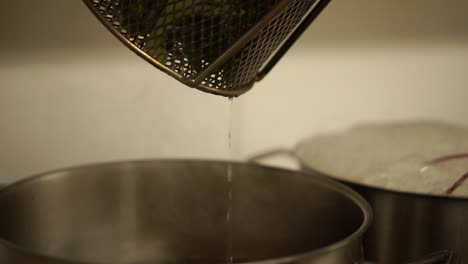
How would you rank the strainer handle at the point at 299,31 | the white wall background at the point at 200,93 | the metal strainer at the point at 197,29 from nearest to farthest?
the metal strainer at the point at 197,29 → the strainer handle at the point at 299,31 → the white wall background at the point at 200,93

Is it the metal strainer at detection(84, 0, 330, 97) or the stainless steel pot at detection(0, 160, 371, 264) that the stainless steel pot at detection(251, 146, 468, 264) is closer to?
the stainless steel pot at detection(0, 160, 371, 264)

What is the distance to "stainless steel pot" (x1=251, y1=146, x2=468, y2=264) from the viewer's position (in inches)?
20.6

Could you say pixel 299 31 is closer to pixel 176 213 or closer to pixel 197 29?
pixel 197 29

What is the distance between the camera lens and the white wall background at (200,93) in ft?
2.09

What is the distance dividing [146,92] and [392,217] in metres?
0.33

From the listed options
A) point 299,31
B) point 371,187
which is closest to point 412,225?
point 371,187

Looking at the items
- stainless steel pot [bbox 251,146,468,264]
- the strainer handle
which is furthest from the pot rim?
the strainer handle

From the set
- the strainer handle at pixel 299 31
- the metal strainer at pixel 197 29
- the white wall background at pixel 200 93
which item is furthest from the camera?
the white wall background at pixel 200 93

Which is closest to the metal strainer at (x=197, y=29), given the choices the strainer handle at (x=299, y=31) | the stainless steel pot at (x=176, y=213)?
the strainer handle at (x=299, y=31)

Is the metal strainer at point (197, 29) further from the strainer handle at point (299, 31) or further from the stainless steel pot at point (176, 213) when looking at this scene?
the stainless steel pot at point (176, 213)

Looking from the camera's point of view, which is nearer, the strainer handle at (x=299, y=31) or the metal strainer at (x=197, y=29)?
the metal strainer at (x=197, y=29)

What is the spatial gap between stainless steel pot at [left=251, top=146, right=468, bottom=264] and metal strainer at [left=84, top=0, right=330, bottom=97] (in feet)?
0.67

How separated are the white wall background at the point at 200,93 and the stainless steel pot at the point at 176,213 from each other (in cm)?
8

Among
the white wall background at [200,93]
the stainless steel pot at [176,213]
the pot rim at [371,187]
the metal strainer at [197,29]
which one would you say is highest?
the metal strainer at [197,29]
